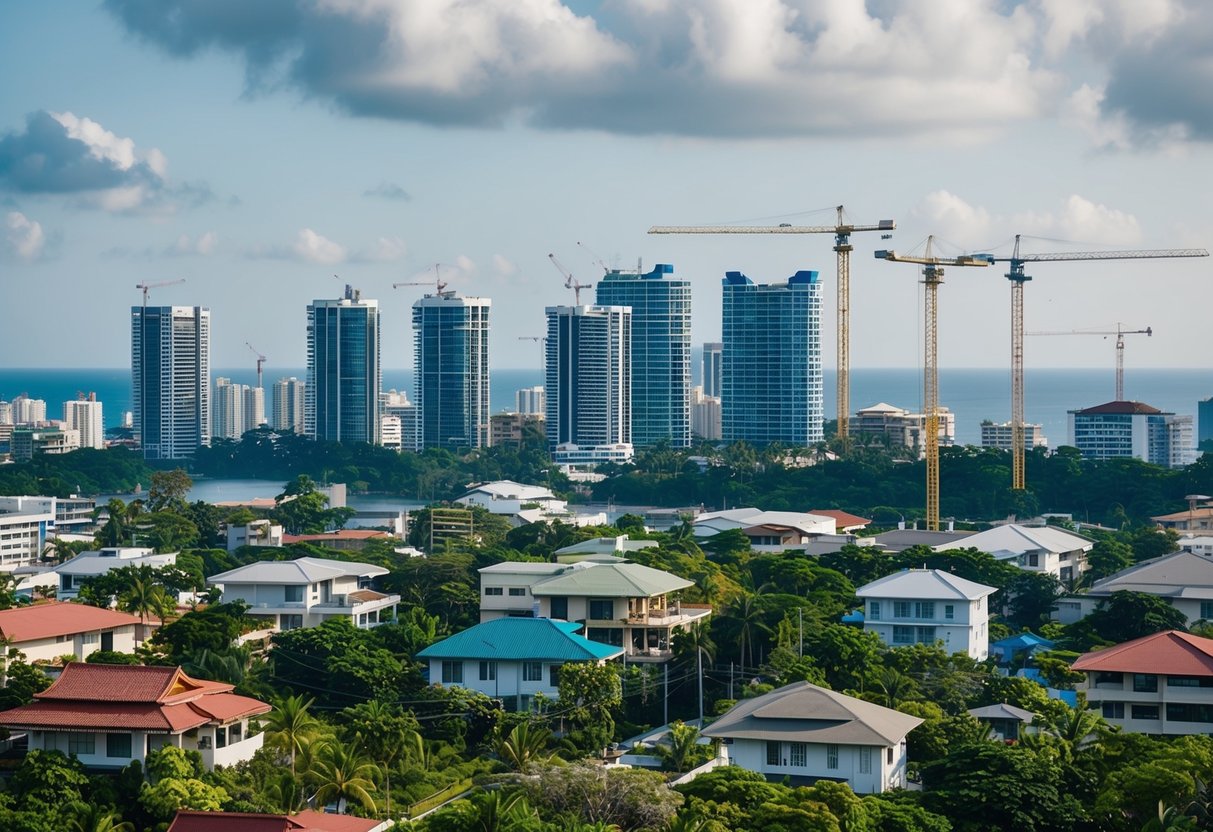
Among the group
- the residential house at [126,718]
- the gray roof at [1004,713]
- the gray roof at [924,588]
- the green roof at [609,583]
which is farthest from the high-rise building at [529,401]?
the residential house at [126,718]

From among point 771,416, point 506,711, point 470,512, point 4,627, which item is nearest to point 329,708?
point 506,711

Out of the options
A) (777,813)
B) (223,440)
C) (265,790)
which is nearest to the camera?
(777,813)

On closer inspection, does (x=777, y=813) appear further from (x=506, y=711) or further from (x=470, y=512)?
(x=470, y=512)

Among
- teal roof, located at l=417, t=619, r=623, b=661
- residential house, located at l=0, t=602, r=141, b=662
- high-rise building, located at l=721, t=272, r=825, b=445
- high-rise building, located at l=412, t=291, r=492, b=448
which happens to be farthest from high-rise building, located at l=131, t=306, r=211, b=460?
teal roof, located at l=417, t=619, r=623, b=661

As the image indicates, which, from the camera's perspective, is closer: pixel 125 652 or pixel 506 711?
pixel 506 711

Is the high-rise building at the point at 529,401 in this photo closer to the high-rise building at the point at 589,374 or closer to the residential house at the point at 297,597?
the high-rise building at the point at 589,374

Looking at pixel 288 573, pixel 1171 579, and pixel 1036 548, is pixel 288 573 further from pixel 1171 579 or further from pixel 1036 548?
pixel 1036 548

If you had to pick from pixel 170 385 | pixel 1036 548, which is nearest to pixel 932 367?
pixel 1036 548

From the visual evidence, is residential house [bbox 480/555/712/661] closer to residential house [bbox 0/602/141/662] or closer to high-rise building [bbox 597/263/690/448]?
residential house [bbox 0/602/141/662]
